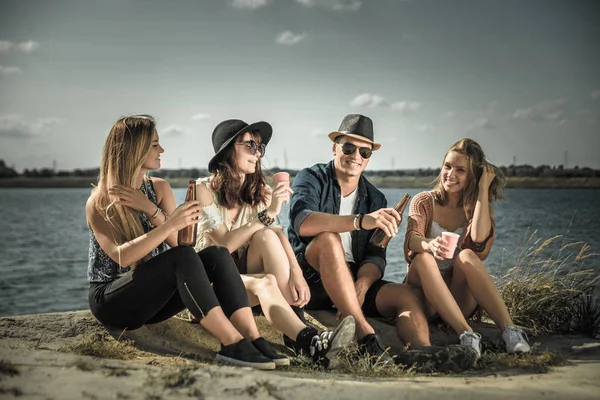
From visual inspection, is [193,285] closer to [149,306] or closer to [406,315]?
[149,306]

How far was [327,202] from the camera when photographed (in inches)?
186

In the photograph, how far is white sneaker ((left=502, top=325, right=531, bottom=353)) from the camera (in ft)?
13.4

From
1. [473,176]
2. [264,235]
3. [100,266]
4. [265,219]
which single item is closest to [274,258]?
[264,235]

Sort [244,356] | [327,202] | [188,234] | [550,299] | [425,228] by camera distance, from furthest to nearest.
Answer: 1. [550,299]
2. [327,202]
3. [425,228]
4. [188,234]
5. [244,356]

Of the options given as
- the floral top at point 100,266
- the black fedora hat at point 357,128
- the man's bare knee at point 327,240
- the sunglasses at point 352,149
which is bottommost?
the floral top at point 100,266

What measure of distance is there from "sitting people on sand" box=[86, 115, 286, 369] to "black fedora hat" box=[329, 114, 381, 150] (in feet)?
4.40

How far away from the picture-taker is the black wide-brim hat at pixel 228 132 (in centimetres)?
444

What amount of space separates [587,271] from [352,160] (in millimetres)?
2471

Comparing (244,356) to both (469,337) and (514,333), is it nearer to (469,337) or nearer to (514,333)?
(469,337)

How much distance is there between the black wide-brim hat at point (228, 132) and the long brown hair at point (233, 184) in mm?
35

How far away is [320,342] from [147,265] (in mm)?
1119

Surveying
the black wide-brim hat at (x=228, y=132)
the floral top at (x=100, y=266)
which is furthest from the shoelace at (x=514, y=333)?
the floral top at (x=100, y=266)

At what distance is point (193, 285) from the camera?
369 cm

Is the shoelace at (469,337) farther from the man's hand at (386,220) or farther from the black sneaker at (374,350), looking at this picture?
the man's hand at (386,220)
